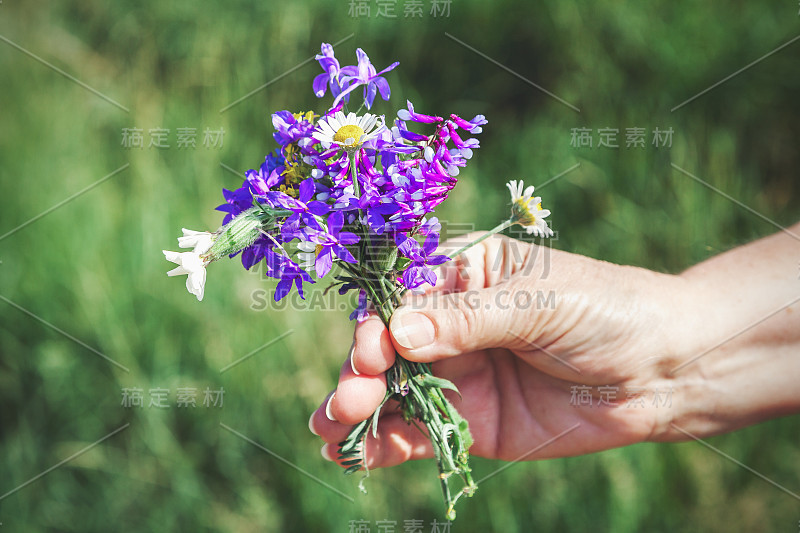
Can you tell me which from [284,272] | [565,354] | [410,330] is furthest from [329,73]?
[565,354]

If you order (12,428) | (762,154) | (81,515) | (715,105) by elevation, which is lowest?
(81,515)

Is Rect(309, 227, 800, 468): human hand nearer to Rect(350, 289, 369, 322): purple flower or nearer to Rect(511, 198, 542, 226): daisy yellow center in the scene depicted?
Rect(350, 289, 369, 322): purple flower

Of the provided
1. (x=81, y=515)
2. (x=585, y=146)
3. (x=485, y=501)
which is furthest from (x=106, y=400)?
(x=585, y=146)

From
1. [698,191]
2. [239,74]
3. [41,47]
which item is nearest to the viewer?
[698,191]

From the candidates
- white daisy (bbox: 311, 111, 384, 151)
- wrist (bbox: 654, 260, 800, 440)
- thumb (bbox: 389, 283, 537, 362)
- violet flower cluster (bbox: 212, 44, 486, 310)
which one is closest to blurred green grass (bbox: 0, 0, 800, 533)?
wrist (bbox: 654, 260, 800, 440)

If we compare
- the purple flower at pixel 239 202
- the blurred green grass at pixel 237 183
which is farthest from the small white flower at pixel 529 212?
the blurred green grass at pixel 237 183

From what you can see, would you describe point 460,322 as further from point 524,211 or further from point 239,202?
point 239,202

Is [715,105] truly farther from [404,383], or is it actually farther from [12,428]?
[12,428]

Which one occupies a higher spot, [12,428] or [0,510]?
[12,428]
